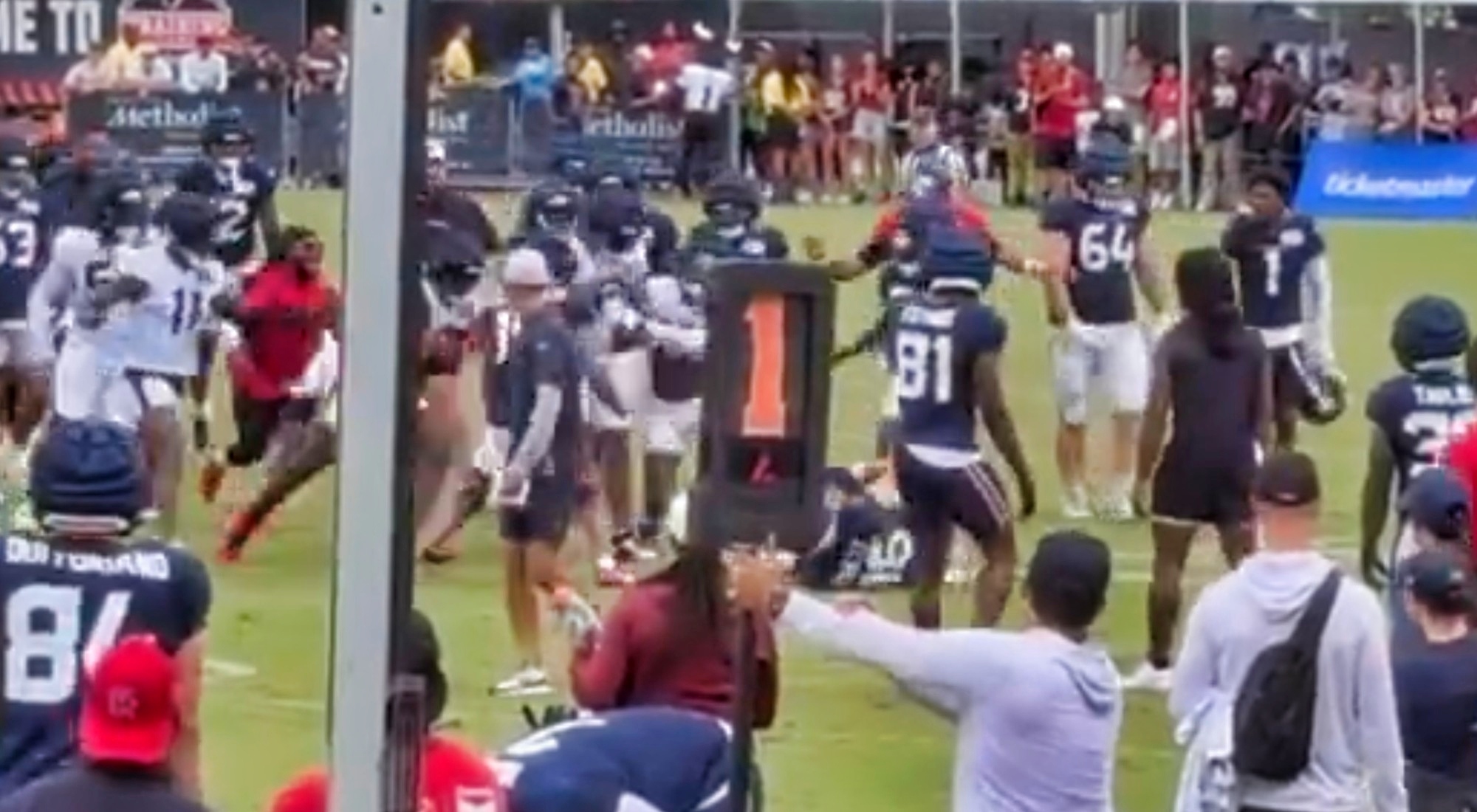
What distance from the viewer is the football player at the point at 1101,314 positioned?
2041cm

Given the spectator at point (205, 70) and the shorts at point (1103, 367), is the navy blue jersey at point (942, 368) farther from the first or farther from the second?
the spectator at point (205, 70)

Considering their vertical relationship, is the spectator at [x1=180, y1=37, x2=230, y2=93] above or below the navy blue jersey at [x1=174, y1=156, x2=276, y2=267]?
above

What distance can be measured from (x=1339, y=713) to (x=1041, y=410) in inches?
634

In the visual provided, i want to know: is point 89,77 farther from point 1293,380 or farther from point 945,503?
point 945,503

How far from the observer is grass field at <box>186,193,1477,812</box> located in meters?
13.9

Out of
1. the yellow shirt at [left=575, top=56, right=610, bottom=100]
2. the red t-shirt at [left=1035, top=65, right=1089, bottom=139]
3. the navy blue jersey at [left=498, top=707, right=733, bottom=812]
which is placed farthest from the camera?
the yellow shirt at [left=575, top=56, right=610, bottom=100]

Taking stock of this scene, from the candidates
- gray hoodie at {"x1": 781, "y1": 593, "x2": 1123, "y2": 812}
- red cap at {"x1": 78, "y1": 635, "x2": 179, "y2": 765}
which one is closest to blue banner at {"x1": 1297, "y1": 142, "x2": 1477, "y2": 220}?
gray hoodie at {"x1": 781, "y1": 593, "x2": 1123, "y2": 812}

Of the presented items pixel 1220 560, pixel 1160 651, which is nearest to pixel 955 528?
pixel 1160 651

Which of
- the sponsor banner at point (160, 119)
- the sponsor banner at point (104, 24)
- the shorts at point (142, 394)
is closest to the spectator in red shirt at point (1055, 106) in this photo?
the sponsor banner at point (160, 119)

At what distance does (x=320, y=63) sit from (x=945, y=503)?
24.7 metres

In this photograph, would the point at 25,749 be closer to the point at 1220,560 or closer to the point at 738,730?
the point at 738,730

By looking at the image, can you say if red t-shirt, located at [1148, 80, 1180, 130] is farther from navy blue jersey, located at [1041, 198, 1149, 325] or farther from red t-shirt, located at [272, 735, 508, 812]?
red t-shirt, located at [272, 735, 508, 812]

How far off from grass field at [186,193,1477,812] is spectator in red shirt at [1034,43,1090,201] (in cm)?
1464

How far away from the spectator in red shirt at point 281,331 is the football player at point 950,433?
3871 millimetres
